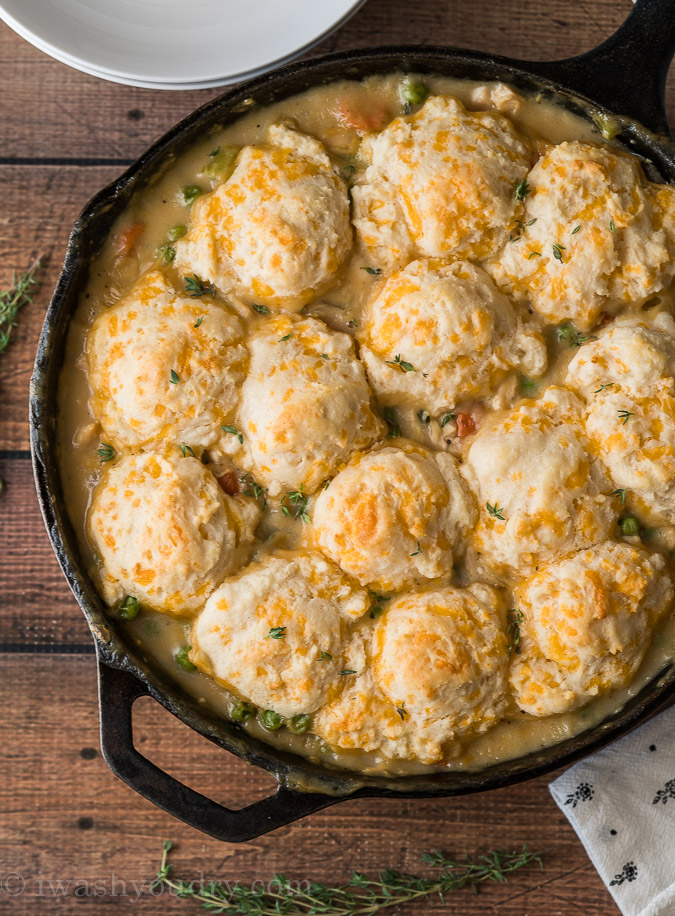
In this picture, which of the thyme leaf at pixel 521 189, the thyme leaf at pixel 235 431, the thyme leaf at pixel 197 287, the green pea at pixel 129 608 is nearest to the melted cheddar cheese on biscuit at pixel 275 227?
the thyme leaf at pixel 197 287

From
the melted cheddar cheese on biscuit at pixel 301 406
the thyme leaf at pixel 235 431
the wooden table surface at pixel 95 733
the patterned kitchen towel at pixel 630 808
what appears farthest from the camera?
the wooden table surface at pixel 95 733

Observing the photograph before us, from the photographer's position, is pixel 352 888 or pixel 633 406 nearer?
pixel 633 406

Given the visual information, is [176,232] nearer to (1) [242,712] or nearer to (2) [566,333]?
(2) [566,333]

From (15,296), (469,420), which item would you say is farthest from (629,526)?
(15,296)

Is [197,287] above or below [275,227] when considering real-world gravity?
below

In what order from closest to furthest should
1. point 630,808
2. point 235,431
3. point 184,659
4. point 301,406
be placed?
point 301,406, point 235,431, point 184,659, point 630,808

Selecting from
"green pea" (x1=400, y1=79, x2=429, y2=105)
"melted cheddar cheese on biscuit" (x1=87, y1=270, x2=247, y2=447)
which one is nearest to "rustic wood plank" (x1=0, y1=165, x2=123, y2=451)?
"melted cheddar cheese on biscuit" (x1=87, y1=270, x2=247, y2=447)

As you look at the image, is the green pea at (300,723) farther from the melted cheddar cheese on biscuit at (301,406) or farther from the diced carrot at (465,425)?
the diced carrot at (465,425)
